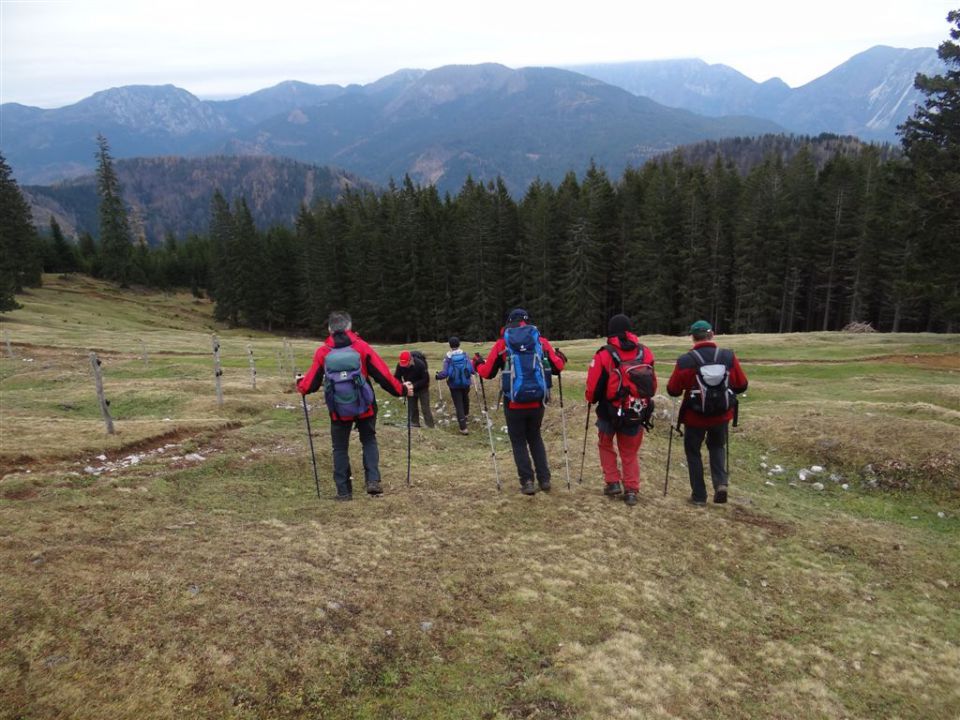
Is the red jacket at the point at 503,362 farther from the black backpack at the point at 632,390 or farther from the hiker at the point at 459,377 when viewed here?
the hiker at the point at 459,377

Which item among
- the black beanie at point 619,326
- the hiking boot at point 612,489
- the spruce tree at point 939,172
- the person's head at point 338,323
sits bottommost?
the hiking boot at point 612,489

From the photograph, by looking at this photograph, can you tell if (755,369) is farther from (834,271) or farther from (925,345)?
(834,271)

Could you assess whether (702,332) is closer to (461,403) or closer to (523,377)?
(523,377)

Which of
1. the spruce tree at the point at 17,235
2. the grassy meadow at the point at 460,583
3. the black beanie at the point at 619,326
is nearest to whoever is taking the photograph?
the grassy meadow at the point at 460,583

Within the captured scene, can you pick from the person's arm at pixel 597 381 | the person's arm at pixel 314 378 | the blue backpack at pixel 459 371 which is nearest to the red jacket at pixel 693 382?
the person's arm at pixel 597 381

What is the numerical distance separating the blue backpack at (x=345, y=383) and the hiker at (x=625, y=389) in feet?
13.4

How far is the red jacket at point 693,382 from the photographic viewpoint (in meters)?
10.6

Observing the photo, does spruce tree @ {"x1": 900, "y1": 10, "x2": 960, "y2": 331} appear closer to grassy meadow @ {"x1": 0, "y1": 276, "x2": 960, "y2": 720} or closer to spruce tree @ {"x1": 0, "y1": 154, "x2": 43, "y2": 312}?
grassy meadow @ {"x1": 0, "y1": 276, "x2": 960, "y2": 720}

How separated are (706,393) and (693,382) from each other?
319 millimetres

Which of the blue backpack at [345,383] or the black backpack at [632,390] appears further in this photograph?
the black backpack at [632,390]

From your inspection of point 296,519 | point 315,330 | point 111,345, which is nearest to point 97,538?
point 296,519

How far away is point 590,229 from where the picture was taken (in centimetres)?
7250

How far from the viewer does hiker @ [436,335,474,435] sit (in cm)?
1950

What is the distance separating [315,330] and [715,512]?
8489 cm
